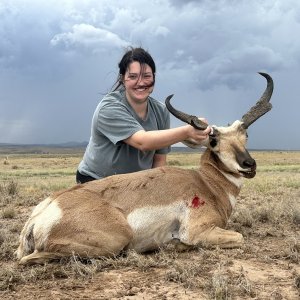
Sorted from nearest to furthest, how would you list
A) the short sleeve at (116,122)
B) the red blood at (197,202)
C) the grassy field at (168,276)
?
the grassy field at (168,276) < the red blood at (197,202) < the short sleeve at (116,122)

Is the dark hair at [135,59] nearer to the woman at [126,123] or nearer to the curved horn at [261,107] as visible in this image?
the woman at [126,123]

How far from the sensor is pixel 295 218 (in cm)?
897

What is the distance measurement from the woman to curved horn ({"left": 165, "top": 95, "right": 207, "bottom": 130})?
40 cm

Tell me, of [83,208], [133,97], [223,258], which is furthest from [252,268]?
[133,97]

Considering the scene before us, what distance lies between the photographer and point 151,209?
6.33m

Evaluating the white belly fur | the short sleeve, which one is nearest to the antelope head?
the short sleeve

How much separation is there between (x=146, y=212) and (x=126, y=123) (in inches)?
58.8

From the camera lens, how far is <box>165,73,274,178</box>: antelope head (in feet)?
22.0

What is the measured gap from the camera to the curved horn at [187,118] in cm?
637

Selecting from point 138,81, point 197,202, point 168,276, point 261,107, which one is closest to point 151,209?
point 197,202

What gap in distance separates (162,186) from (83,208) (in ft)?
3.90

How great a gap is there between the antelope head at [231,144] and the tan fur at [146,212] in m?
0.02

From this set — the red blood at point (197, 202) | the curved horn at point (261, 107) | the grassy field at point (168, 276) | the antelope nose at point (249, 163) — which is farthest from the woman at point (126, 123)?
the grassy field at point (168, 276)

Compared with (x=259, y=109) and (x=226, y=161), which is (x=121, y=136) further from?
(x=259, y=109)
